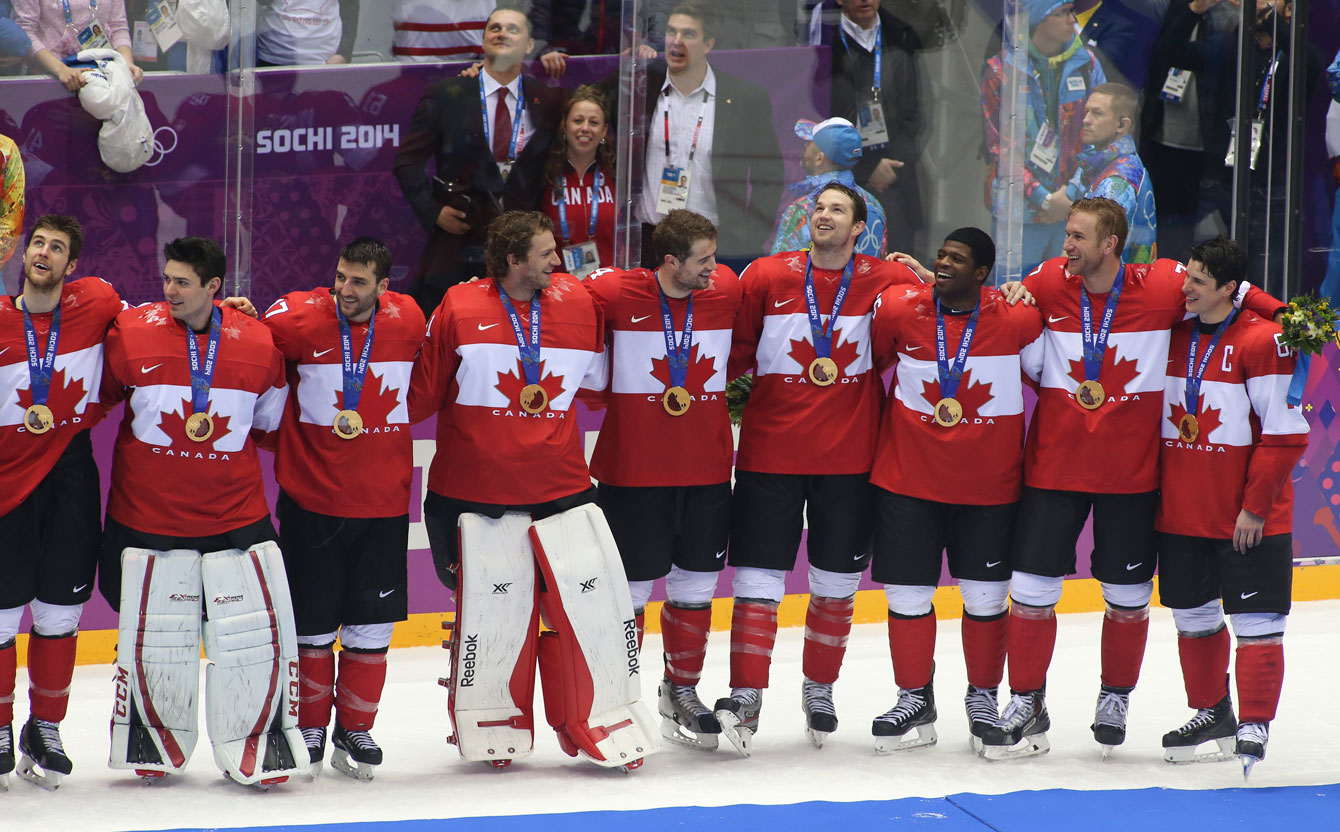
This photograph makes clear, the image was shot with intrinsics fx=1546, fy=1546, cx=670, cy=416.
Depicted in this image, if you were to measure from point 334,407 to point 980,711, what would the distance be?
2.12 meters

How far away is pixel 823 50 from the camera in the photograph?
6238 mm

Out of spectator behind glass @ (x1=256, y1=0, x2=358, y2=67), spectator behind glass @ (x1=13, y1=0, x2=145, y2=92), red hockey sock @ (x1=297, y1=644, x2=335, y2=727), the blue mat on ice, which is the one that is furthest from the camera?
spectator behind glass @ (x1=256, y1=0, x2=358, y2=67)

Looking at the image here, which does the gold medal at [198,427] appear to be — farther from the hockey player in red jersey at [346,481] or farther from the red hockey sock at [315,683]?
the red hockey sock at [315,683]

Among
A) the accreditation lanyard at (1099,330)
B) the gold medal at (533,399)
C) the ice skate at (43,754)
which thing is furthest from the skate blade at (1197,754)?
the ice skate at (43,754)

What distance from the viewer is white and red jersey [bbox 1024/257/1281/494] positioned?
4523mm

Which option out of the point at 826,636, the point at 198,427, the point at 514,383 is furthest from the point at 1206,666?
the point at 198,427

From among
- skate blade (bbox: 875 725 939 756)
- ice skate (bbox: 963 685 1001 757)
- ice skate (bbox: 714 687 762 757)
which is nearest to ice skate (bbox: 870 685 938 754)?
skate blade (bbox: 875 725 939 756)

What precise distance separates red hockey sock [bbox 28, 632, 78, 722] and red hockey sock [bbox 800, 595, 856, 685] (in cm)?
214

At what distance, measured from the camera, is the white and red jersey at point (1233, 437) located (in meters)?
4.37

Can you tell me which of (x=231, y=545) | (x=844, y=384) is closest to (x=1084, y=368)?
(x=844, y=384)

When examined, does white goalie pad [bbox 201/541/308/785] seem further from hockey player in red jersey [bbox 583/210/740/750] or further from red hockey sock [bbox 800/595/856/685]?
red hockey sock [bbox 800/595/856/685]

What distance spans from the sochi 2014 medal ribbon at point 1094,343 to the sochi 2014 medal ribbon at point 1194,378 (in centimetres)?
24

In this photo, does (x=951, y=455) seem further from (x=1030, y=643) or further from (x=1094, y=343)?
(x=1030, y=643)

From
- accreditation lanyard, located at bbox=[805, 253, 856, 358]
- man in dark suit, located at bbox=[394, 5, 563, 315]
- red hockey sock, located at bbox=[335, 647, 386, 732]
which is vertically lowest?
red hockey sock, located at bbox=[335, 647, 386, 732]
